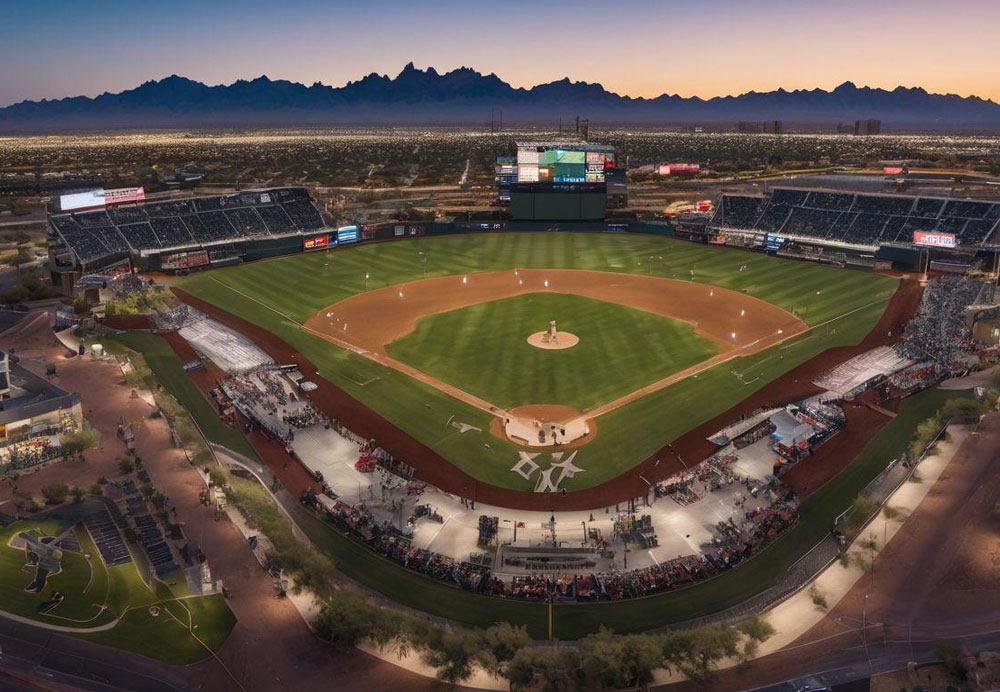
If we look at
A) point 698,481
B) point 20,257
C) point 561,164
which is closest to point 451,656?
point 698,481

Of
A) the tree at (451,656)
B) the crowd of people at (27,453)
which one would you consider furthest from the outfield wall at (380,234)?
the tree at (451,656)

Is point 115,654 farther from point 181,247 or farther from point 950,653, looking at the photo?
point 181,247

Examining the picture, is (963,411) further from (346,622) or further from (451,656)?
(346,622)

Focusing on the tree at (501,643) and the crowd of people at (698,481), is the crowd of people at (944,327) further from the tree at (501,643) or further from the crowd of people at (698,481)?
the tree at (501,643)

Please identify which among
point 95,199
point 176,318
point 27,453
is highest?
point 95,199

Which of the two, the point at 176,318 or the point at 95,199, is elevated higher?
the point at 95,199
